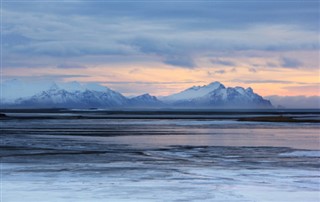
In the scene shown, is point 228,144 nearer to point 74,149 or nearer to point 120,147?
point 120,147

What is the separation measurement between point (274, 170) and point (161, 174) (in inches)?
146

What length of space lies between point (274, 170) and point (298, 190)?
4.13m

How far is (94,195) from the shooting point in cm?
1384

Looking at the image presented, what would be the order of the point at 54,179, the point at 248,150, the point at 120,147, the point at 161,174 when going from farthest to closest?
the point at 120,147
the point at 248,150
the point at 161,174
the point at 54,179

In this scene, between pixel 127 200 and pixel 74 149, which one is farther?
pixel 74 149

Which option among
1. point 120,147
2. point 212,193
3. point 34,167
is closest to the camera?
point 212,193

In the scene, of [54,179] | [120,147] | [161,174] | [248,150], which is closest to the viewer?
[54,179]

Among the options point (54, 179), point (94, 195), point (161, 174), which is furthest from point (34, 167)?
point (94, 195)

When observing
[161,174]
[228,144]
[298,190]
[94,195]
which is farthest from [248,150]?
[94,195]

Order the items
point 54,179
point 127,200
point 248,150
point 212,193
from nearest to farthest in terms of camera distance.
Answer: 1. point 127,200
2. point 212,193
3. point 54,179
4. point 248,150

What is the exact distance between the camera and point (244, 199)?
A: 13344 millimetres

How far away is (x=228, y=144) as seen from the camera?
30594 millimetres

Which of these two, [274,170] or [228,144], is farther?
[228,144]

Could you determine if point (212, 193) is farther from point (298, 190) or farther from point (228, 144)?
point (228, 144)
